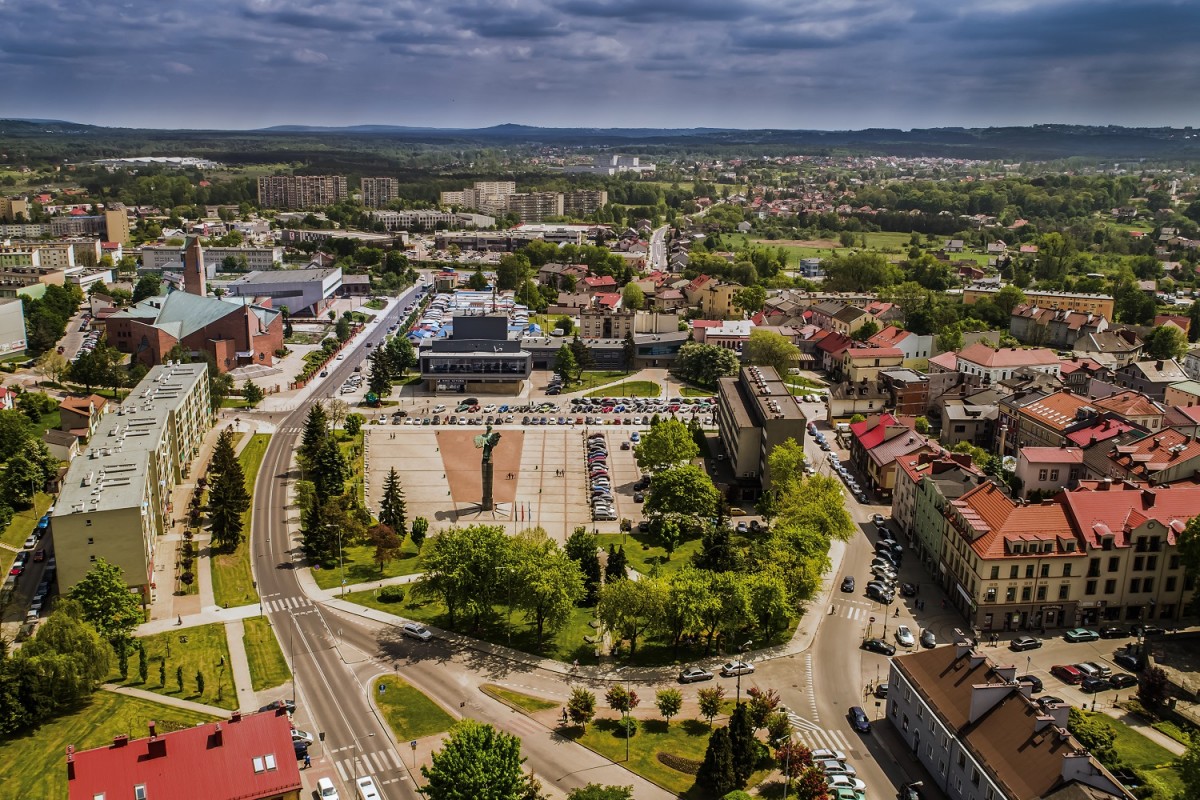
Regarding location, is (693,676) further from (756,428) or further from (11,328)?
(11,328)

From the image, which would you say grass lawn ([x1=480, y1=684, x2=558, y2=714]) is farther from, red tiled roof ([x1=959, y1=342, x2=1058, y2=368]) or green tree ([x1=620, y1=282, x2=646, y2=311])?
green tree ([x1=620, y1=282, x2=646, y2=311])

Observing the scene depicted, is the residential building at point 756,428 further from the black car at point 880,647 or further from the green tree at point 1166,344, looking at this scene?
the green tree at point 1166,344

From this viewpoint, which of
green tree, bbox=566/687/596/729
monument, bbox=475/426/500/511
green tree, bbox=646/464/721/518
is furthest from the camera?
monument, bbox=475/426/500/511

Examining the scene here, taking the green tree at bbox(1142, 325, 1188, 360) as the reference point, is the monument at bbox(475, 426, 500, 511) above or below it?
below

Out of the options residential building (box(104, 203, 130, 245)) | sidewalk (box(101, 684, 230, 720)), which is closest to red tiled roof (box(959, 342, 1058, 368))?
sidewalk (box(101, 684, 230, 720))

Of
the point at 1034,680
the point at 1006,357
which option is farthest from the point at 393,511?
the point at 1006,357

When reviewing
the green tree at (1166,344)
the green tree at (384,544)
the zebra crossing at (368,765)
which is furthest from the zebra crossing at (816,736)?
the green tree at (1166,344)
